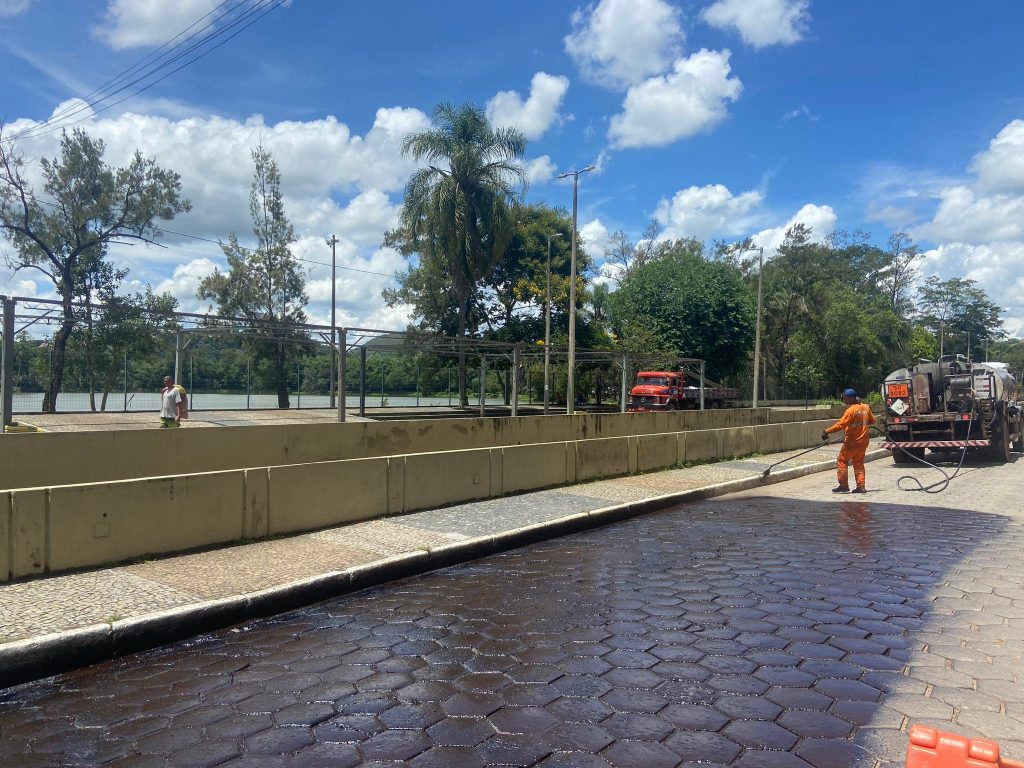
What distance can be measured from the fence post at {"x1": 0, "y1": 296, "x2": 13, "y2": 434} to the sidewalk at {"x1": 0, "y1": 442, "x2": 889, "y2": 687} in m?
9.19

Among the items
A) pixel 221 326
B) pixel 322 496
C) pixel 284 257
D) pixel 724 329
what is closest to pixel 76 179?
pixel 284 257

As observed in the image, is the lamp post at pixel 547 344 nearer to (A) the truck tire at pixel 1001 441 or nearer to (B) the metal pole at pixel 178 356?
(B) the metal pole at pixel 178 356

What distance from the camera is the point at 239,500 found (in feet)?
26.2

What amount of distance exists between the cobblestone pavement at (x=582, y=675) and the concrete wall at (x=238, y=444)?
6.44 metres

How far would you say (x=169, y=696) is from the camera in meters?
4.46

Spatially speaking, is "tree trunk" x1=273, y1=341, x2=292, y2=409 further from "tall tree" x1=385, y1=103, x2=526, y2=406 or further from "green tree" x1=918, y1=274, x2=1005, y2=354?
"green tree" x1=918, y1=274, x2=1005, y2=354

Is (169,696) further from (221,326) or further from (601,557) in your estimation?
(221,326)

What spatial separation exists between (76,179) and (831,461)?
27.4m

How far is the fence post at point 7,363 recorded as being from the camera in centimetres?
1402

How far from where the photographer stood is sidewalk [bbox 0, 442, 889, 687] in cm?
505

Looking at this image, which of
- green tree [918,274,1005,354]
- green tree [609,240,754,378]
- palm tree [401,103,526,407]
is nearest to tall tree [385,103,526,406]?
palm tree [401,103,526,407]

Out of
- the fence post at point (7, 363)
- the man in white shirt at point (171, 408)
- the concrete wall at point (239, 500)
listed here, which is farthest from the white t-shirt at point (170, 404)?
the concrete wall at point (239, 500)

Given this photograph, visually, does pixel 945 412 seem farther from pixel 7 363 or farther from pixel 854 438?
pixel 7 363

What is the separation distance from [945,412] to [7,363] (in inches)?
808
